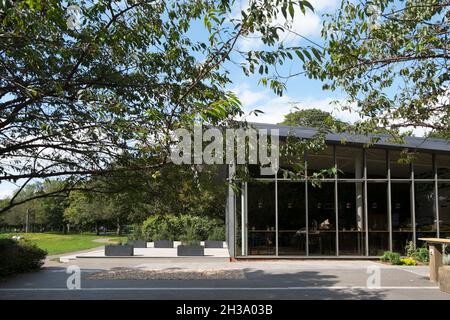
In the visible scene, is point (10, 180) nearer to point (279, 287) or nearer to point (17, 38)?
point (17, 38)

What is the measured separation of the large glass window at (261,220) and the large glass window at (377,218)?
3870 mm

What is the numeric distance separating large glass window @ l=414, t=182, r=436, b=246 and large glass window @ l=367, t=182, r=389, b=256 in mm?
1278

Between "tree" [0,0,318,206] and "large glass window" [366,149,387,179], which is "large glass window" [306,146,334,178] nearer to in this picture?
"large glass window" [366,149,387,179]

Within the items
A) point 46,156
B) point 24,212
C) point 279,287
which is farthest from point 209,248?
point 24,212

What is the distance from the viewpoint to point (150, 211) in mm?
7938

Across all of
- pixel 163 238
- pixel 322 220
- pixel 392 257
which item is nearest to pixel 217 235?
pixel 163 238

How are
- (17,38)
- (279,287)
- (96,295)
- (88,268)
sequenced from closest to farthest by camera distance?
(17,38) < (96,295) < (279,287) < (88,268)

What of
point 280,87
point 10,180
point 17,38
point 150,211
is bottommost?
point 150,211

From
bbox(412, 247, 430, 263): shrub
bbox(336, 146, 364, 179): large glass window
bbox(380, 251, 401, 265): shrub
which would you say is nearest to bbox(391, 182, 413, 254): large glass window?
bbox(412, 247, 430, 263): shrub

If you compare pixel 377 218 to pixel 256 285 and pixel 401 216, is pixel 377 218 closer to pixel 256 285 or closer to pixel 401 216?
pixel 401 216

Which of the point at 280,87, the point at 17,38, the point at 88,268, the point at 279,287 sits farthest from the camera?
the point at 88,268

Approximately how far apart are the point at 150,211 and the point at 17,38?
11.8ft

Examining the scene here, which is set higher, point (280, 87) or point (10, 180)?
point (280, 87)

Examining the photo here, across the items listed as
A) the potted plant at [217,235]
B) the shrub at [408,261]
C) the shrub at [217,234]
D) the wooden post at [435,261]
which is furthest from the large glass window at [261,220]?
the shrub at [217,234]
